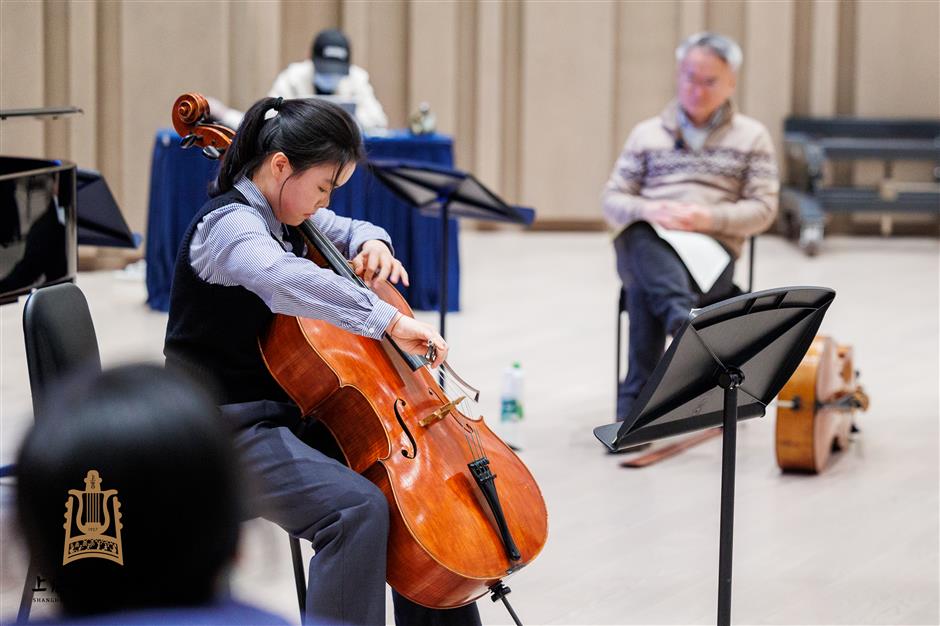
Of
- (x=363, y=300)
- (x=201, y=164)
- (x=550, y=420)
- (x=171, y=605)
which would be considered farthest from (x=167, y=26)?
(x=171, y=605)

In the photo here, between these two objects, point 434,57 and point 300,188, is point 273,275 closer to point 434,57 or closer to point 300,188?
point 300,188

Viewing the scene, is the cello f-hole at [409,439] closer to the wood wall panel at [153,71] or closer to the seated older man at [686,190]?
the seated older man at [686,190]

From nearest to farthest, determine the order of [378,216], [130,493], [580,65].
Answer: [130,493]
[378,216]
[580,65]

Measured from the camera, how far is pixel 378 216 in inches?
269

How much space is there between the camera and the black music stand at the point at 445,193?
418 centimetres

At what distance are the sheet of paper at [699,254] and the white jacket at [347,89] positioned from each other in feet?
10.5

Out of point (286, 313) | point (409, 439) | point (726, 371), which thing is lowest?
point (409, 439)

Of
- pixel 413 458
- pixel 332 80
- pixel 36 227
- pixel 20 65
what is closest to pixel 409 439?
pixel 413 458

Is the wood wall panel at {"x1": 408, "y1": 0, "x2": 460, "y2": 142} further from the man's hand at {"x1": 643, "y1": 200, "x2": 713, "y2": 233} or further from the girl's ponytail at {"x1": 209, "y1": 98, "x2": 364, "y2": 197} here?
the girl's ponytail at {"x1": 209, "y1": 98, "x2": 364, "y2": 197}

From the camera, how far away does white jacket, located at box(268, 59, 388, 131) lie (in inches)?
299

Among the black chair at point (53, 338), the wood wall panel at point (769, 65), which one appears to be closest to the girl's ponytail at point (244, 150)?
the black chair at point (53, 338)

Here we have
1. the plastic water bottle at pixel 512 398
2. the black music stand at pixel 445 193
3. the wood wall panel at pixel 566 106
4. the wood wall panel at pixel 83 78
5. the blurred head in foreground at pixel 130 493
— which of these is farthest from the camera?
the wood wall panel at pixel 566 106

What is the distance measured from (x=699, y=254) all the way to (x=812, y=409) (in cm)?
74

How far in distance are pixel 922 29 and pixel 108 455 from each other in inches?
411
